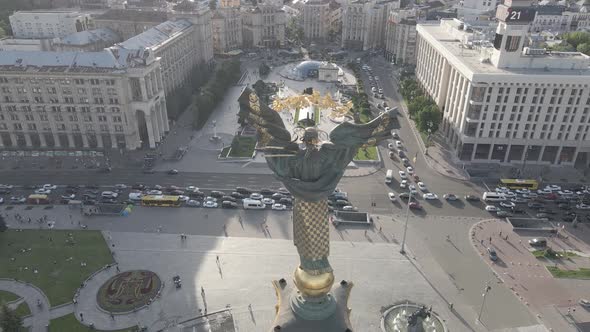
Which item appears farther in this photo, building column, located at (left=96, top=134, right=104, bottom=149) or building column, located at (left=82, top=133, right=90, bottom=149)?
building column, located at (left=96, top=134, right=104, bottom=149)

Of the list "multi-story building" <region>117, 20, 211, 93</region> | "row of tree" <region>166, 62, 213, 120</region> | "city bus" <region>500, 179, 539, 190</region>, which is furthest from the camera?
"row of tree" <region>166, 62, 213, 120</region>

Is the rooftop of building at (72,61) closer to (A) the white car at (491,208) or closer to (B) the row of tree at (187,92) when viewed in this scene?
(B) the row of tree at (187,92)

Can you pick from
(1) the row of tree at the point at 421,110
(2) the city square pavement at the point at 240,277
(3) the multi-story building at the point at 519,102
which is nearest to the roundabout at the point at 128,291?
(2) the city square pavement at the point at 240,277

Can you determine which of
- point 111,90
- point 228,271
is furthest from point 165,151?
point 228,271

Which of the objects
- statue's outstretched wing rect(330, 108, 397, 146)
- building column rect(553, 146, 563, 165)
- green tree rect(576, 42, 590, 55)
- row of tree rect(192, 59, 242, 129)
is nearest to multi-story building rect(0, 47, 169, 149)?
row of tree rect(192, 59, 242, 129)

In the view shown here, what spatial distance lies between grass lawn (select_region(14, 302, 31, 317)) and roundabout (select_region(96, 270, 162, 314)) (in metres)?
8.56

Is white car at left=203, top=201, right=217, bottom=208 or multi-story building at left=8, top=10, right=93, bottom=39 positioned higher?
multi-story building at left=8, top=10, right=93, bottom=39

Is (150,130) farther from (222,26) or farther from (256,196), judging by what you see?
(222,26)

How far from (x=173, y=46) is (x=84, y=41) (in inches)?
1026

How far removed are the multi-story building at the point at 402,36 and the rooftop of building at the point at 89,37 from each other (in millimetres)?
106726

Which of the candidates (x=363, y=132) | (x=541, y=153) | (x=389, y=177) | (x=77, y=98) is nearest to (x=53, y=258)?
(x=77, y=98)

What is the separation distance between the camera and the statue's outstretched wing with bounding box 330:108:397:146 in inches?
1091

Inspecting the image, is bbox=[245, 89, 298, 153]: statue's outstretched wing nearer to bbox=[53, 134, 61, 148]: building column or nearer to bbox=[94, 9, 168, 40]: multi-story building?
bbox=[53, 134, 61, 148]: building column

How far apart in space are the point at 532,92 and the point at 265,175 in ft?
193
